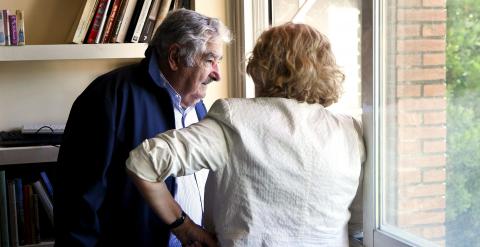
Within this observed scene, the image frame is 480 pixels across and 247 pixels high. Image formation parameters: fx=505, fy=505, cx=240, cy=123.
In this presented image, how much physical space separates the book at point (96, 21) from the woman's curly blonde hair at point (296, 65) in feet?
3.97

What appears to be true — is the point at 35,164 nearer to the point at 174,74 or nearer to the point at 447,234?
the point at 174,74

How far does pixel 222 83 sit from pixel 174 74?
2.49 ft

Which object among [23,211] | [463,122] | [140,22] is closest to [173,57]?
[140,22]

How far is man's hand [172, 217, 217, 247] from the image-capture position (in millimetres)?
1153

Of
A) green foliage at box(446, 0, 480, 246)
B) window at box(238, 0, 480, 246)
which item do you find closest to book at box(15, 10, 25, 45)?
window at box(238, 0, 480, 246)

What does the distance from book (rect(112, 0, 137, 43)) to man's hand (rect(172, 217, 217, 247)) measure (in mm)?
1193

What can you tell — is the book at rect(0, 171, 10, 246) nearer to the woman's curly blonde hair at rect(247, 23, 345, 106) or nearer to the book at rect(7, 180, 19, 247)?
the book at rect(7, 180, 19, 247)

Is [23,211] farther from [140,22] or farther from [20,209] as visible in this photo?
[140,22]

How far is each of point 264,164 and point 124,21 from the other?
1342mm

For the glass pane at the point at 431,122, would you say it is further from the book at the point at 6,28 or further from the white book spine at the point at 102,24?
the book at the point at 6,28

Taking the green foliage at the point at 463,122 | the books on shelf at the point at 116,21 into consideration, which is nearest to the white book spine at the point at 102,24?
the books on shelf at the point at 116,21

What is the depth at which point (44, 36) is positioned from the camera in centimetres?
232

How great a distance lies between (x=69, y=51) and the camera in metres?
2.10

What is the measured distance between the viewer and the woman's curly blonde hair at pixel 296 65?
3.53 ft
